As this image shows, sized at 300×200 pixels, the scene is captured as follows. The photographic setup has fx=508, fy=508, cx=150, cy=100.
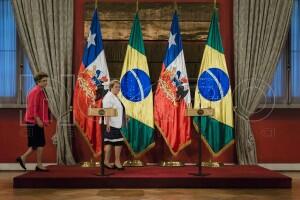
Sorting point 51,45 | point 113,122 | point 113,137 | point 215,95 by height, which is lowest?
point 113,137

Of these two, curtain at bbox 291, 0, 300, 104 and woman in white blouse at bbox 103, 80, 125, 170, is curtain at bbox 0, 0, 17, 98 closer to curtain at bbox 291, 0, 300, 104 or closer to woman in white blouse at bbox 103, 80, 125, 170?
woman in white blouse at bbox 103, 80, 125, 170

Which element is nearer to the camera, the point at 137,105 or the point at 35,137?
the point at 35,137

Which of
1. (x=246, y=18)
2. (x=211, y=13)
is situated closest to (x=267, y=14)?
(x=246, y=18)

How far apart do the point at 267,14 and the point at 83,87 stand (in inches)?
125

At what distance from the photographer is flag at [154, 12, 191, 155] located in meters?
7.95

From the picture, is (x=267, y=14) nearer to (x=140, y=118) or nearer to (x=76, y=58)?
(x=140, y=118)

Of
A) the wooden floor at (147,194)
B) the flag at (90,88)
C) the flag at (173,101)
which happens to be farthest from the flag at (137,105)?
the wooden floor at (147,194)

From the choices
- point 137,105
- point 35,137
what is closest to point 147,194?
point 35,137

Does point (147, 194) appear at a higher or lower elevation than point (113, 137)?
lower

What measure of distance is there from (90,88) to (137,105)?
0.78 meters

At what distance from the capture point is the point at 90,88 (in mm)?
7941

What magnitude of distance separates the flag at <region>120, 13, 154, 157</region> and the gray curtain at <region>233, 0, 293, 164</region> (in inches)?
56.9

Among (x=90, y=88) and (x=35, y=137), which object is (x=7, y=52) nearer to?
(x=90, y=88)

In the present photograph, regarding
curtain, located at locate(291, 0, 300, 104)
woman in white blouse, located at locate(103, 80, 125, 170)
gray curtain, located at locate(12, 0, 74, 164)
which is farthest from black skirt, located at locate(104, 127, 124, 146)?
curtain, located at locate(291, 0, 300, 104)
